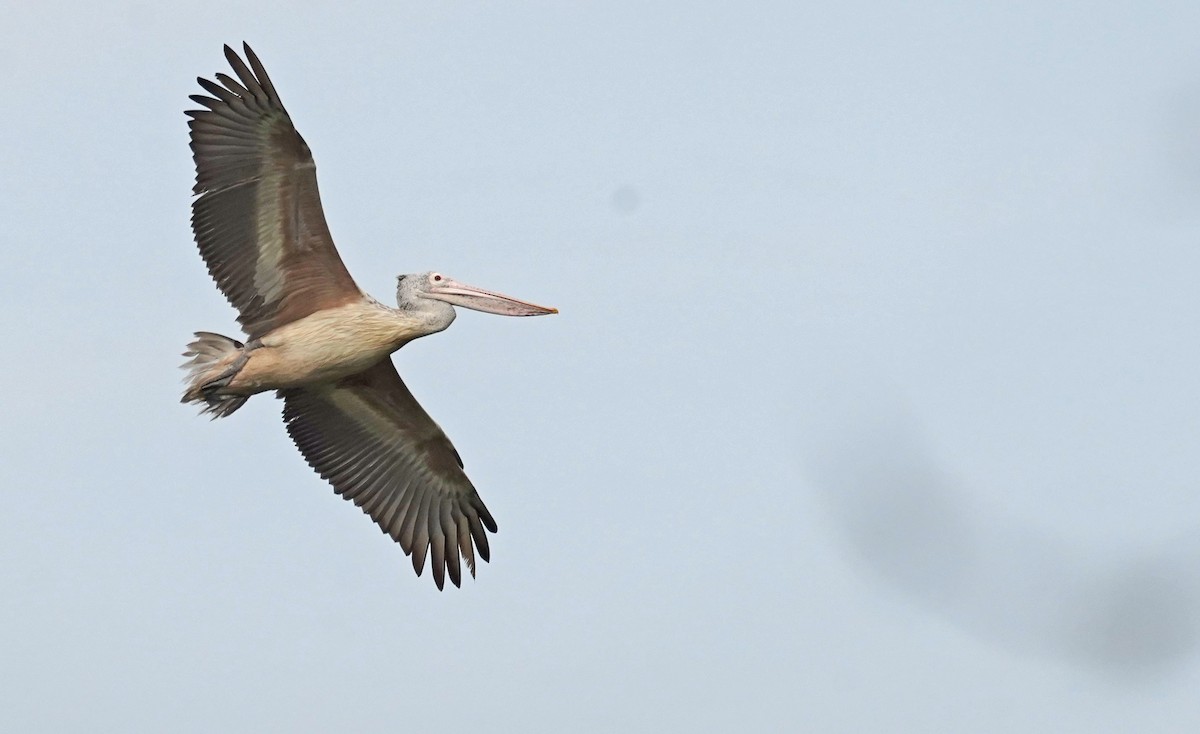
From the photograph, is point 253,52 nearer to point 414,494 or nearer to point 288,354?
point 288,354

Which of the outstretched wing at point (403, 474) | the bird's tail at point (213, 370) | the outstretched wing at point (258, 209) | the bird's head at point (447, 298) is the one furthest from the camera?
the outstretched wing at point (403, 474)

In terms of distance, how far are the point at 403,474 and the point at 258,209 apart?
3343 millimetres

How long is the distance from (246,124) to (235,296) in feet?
5.53

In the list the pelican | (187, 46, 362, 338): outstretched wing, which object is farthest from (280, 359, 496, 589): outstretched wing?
(187, 46, 362, 338): outstretched wing

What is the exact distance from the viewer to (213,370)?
56.7 ft

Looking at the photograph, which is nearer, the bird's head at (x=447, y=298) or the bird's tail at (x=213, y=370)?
the bird's tail at (x=213, y=370)

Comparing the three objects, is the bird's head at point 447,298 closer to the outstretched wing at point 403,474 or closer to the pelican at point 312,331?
the pelican at point 312,331

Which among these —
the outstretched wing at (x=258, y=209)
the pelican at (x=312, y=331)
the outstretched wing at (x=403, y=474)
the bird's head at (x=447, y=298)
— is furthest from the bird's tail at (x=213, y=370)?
the bird's head at (x=447, y=298)

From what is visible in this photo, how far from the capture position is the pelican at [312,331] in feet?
54.6

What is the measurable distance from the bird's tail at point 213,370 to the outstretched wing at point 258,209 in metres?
0.32

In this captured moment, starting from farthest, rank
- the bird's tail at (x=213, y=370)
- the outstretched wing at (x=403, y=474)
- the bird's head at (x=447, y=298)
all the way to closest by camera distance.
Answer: the outstretched wing at (x=403, y=474) < the bird's head at (x=447, y=298) < the bird's tail at (x=213, y=370)

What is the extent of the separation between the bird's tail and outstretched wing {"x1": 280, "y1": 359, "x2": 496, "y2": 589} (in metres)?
1.18

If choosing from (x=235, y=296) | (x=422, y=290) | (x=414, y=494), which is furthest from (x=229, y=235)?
(x=414, y=494)

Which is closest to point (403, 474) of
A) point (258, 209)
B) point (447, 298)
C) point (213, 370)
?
point (447, 298)
